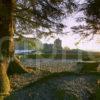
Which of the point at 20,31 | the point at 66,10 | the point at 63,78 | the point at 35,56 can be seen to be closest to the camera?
the point at 63,78

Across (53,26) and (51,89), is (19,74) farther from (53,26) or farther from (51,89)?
(51,89)

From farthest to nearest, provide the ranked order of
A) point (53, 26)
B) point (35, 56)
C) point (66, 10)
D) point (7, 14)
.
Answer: point (35, 56)
point (53, 26)
point (66, 10)
point (7, 14)

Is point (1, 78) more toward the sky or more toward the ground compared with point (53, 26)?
more toward the ground

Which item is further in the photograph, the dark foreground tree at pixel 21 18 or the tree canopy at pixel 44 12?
the tree canopy at pixel 44 12

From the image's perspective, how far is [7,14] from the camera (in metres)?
9.99

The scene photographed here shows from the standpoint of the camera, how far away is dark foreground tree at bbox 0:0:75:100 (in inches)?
416

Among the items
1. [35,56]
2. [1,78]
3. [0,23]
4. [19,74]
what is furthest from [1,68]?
[35,56]

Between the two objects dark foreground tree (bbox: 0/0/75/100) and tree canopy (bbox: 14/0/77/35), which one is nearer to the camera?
dark foreground tree (bbox: 0/0/75/100)

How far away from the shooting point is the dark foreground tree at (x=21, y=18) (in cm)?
1055

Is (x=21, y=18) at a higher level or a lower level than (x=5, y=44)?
higher

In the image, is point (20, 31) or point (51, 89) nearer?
point (51, 89)

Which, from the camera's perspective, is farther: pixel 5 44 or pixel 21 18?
A: pixel 21 18

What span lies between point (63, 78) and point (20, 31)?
6.98 metres

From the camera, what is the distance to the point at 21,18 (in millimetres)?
13438
